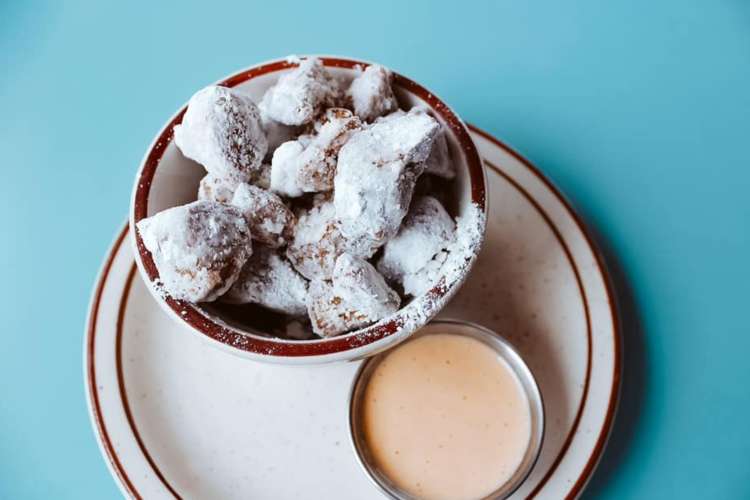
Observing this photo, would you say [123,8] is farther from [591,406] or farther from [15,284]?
[591,406]

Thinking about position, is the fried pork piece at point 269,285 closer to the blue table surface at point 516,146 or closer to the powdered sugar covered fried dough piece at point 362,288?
the powdered sugar covered fried dough piece at point 362,288

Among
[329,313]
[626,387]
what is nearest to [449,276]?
[329,313]

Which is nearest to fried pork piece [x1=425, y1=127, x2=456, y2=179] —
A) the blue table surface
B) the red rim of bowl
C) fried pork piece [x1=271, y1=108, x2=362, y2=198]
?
the red rim of bowl

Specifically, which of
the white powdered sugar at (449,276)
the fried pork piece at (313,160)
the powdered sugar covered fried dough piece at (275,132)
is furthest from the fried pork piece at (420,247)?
the powdered sugar covered fried dough piece at (275,132)

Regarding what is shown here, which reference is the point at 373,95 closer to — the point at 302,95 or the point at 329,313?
the point at 302,95

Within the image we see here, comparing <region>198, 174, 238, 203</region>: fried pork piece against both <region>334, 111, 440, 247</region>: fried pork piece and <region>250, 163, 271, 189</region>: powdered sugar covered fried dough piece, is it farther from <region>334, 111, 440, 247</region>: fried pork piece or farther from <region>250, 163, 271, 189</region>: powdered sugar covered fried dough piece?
<region>334, 111, 440, 247</region>: fried pork piece

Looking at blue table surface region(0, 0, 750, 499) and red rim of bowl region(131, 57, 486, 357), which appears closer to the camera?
red rim of bowl region(131, 57, 486, 357)
